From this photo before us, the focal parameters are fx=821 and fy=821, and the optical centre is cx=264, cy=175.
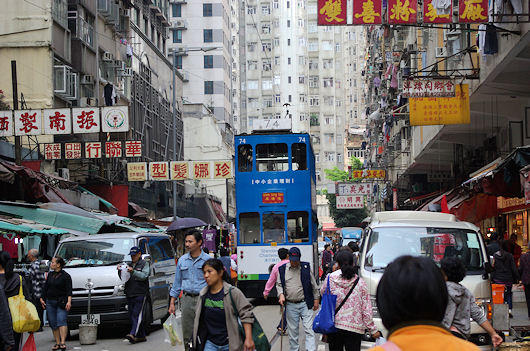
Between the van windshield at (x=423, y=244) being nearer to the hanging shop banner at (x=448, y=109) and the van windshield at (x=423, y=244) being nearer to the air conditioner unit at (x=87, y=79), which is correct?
the hanging shop banner at (x=448, y=109)

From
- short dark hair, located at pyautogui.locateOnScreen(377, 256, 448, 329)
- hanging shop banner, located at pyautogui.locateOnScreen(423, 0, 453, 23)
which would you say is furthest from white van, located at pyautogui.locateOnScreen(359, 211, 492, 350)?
short dark hair, located at pyautogui.locateOnScreen(377, 256, 448, 329)

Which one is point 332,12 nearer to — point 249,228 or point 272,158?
point 272,158

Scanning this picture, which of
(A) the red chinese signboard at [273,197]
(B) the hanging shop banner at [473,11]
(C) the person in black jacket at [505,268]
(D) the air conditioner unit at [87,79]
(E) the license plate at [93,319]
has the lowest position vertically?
(E) the license plate at [93,319]

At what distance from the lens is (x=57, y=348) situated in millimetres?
13352

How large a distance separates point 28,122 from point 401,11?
14.0m

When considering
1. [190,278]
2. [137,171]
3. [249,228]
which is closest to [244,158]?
[249,228]

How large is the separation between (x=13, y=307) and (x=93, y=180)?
25636mm

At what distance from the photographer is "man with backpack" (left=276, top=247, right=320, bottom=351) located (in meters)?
10.7

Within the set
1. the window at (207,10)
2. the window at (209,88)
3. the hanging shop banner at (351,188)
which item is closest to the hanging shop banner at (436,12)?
the hanging shop banner at (351,188)

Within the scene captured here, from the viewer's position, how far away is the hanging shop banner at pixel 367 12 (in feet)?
52.0

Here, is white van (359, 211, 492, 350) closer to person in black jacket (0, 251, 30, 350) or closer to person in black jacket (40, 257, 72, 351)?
person in black jacket (0, 251, 30, 350)

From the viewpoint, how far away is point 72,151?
29625 mm

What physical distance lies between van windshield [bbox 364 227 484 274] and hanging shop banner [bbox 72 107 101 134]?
17.3 meters

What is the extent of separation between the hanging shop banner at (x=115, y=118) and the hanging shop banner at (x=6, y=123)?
3023mm
